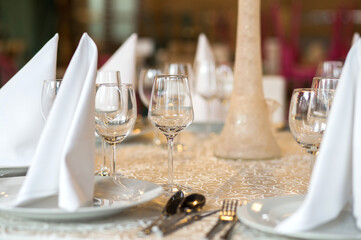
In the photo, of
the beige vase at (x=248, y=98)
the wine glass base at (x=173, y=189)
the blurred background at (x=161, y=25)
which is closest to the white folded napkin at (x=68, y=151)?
the wine glass base at (x=173, y=189)

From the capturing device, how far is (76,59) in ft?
2.86

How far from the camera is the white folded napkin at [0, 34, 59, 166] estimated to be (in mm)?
1089

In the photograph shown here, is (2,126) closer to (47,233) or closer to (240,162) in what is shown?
(47,233)

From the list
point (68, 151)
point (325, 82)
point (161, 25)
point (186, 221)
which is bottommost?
point (186, 221)

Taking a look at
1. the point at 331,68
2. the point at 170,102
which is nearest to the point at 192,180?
the point at 170,102

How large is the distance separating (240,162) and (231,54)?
618 cm

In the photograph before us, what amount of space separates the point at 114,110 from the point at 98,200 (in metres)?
0.18

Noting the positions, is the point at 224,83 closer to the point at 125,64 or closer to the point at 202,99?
the point at 125,64

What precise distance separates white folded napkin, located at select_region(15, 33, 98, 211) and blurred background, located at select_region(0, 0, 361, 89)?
19.8 feet

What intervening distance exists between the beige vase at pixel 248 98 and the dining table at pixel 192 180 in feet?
0.17

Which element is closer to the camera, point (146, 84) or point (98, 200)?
point (98, 200)

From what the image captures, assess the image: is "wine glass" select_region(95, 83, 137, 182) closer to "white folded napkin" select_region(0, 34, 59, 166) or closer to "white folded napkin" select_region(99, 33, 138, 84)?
"white folded napkin" select_region(0, 34, 59, 166)

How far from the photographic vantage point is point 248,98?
139cm

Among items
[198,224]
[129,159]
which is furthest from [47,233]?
[129,159]
